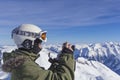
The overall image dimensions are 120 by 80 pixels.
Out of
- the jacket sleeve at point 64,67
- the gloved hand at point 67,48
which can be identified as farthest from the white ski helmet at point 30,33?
the jacket sleeve at point 64,67

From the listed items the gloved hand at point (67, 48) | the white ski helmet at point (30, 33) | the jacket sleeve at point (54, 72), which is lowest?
the jacket sleeve at point (54, 72)

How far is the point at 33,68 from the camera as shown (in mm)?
4930

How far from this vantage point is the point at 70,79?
4.82 metres

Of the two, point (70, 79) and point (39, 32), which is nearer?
point (70, 79)

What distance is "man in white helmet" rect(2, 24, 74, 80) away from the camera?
192 inches

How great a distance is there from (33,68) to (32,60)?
0.27 meters

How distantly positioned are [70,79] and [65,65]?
→ 261 millimetres

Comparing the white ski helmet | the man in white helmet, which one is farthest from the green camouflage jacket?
the white ski helmet

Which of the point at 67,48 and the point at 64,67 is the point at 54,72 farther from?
the point at 67,48

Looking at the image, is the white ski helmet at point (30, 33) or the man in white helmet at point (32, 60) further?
the white ski helmet at point (30, 33)

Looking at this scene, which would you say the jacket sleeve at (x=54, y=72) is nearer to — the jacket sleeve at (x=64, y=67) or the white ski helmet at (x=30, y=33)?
the jacket sleeve at (x=64, y=67)

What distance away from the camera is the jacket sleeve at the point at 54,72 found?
4832 mm

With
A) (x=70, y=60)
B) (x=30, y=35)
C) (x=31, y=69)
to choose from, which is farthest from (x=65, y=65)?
(x=30, y=35)

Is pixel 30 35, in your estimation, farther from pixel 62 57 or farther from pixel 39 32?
pixel 62 57
